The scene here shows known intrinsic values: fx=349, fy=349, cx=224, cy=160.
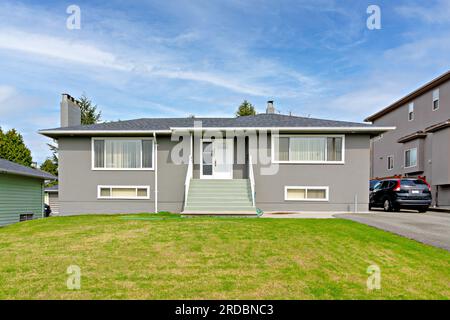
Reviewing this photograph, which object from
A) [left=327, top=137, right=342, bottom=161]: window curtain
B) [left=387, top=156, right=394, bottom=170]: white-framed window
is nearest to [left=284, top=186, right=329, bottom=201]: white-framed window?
[left=327, top=137, right=342, bottom=161]: window curtain

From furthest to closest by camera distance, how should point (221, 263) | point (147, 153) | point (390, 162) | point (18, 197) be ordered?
point (390, 162) → point (18, 197) → point (147, 153) → point (221, 263)

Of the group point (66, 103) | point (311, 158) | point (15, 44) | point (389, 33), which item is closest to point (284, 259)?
point (311, 158)

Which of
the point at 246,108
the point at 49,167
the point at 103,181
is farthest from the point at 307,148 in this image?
the point at 49,167

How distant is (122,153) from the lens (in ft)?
51.8

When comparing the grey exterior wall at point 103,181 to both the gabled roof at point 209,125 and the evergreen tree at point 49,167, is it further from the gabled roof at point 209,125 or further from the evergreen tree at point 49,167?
the evergreen tree at point 49,167

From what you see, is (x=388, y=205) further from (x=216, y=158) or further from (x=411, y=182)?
(x=216, y=158)

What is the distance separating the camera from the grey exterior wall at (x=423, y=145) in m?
20.5

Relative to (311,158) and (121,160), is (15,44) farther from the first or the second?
(311,158)

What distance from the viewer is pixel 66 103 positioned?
17.9 metres

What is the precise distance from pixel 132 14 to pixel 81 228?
813cm

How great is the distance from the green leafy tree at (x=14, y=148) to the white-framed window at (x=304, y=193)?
28658mm

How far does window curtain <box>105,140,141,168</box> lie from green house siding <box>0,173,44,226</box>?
6.15 metres

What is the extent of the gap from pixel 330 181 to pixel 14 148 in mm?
31303

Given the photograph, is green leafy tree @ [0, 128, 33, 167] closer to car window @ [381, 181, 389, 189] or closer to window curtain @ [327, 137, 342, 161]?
window curtain @ [327, 137, 342, 161]
